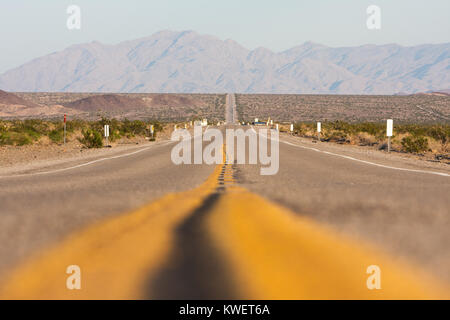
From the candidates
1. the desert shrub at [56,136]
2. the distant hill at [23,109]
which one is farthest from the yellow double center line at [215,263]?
the distant hill at [23,109]

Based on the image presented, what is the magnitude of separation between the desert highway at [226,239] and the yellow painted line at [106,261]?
0.4 inches

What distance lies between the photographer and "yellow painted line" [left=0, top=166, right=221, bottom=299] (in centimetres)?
391

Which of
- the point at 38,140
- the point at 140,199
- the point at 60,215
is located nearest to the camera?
the point at 60,215

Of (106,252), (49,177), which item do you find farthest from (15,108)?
(106,252)

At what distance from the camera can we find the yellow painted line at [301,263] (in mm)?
3843

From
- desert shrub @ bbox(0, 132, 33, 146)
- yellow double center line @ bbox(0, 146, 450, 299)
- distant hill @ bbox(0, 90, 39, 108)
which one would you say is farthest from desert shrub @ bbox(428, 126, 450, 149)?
distant hill @ bbox(0, 90, 39, 108)

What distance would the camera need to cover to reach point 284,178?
482 inches

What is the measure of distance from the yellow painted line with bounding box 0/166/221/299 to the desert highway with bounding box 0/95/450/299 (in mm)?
11

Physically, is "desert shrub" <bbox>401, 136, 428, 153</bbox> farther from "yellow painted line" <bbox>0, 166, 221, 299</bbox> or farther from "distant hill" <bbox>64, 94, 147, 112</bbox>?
"distant hill" <bbox>64, 94, 147, 112</bbox>

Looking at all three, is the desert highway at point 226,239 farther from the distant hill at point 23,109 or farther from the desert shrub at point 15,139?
the distant hill at point 23,109

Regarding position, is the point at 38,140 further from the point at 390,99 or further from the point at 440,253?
the point at 390,99

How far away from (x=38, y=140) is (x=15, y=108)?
344 ft

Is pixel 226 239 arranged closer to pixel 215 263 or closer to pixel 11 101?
pixel 215 263
